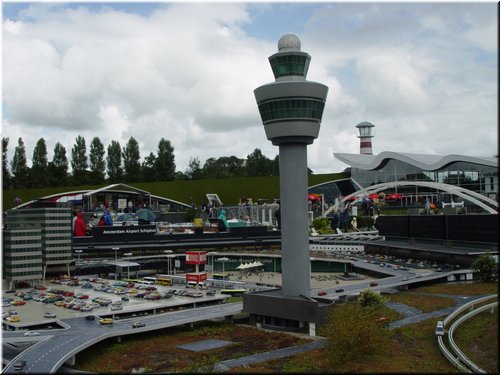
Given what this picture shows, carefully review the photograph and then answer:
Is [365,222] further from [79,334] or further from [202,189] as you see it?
[79,334]

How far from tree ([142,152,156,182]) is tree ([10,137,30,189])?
A: 36104 mm

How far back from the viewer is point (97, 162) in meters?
152

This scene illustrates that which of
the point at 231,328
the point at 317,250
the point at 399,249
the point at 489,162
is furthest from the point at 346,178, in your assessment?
the point at 231,328

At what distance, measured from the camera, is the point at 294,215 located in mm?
43000

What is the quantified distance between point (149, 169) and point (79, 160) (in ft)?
74.7

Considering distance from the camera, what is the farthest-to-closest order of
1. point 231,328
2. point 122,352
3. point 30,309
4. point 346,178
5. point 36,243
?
point 346,178, point 36,243, point 30,309, point 231,328, point 122,352

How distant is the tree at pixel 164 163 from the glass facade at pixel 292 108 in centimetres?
12626

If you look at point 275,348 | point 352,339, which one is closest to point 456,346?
point 352,339

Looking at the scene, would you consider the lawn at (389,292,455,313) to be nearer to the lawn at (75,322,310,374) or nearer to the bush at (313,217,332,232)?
the lawn at (75,322,310,374)

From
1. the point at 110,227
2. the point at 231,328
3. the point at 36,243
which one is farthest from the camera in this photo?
the point at 110,227

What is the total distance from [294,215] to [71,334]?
1812 cm

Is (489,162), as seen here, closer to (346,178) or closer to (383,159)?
(383,159)

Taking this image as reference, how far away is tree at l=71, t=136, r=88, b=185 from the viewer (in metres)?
150

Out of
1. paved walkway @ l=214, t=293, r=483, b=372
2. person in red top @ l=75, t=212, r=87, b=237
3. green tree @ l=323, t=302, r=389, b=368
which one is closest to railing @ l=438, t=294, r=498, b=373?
paved walkway @ l=214, t=293, r=483, b=372
